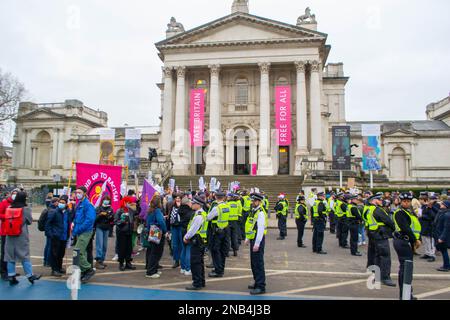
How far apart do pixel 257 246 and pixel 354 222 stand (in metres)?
6.60

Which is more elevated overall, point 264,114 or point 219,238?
point 264,114

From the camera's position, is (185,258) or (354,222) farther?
(354,222)

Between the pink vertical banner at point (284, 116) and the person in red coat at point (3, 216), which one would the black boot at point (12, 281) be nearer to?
the person in red coat at point (3, 216)

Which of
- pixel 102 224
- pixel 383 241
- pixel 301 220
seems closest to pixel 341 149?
pixel 301 220

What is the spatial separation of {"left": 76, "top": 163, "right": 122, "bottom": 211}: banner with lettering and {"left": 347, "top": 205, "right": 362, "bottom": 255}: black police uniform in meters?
7.98

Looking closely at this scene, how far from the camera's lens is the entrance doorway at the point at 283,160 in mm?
38250

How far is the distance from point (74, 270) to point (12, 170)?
186 feet

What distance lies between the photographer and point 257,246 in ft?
23.8

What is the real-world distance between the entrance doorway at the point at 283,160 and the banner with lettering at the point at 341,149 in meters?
12.3

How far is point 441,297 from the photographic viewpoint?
23.8ft

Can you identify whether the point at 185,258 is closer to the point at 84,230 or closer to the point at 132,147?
the point at 84,230

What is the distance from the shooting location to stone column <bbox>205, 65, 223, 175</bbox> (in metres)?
35.7

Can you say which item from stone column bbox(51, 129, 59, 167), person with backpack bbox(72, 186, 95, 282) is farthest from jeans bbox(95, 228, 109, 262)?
stone column bbox(51, 129, 59, 167)
